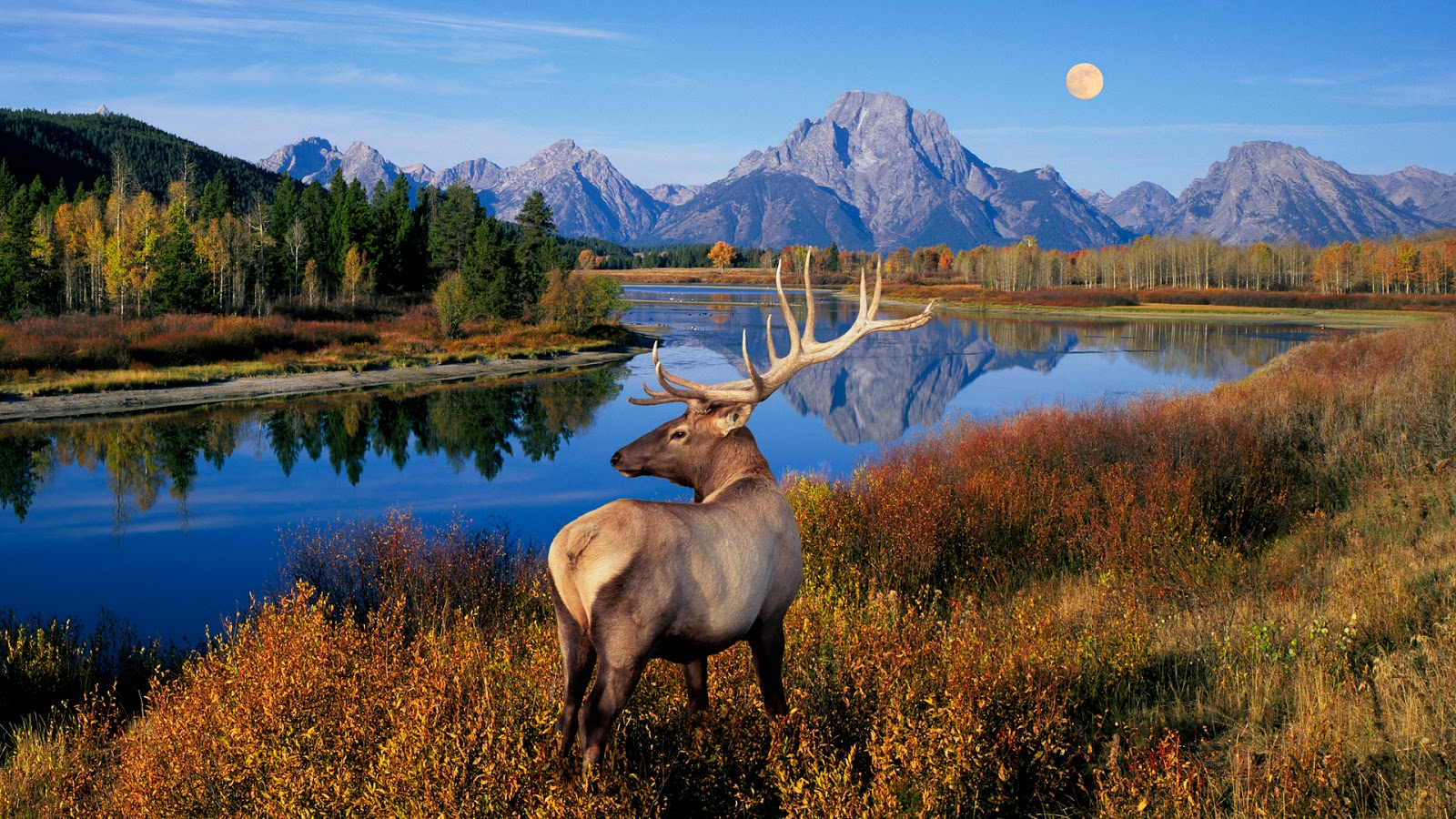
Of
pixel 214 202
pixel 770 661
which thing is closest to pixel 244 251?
pixel 214 202

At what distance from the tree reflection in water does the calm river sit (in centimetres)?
9

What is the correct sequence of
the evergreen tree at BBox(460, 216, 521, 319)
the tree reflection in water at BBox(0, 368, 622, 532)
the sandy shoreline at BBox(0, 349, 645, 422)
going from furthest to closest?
the evergreen tree at BBox(460, 216, 521, 319) → the sandy shoreline at BBox(0, 349, 645, 422) → the tree reflection in water at BBox(0, 368, 622, 532)

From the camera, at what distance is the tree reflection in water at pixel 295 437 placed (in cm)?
2411

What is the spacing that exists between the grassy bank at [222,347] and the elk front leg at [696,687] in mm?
37211

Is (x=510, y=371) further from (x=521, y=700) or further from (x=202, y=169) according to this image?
(x=202, y=169)

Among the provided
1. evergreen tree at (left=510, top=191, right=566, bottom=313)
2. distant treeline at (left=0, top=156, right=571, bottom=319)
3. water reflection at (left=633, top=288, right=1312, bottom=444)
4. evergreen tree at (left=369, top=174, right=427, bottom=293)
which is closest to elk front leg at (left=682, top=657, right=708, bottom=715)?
water reflection at (left=633, top=288, right=1312, bottom=444)

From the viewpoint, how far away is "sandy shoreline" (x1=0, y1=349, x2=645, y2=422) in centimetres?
3130

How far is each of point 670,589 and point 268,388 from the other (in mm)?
38443

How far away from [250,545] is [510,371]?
27.7 metres

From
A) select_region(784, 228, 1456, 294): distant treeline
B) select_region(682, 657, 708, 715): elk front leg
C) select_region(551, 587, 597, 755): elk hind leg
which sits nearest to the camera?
select_region(551, 587, 597, 755): elk hind leg

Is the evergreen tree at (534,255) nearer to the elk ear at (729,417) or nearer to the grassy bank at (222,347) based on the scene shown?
the grassy bank at (222,347)

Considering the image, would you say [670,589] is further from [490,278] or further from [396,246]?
[396,246]

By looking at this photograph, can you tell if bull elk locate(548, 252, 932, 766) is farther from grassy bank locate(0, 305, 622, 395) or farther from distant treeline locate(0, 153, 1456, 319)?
grassy bank locate(0, 305, 622, 395)

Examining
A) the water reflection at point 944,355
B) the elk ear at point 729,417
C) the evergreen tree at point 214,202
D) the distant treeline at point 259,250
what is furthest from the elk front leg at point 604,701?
the evergreen tree at point 214,202
